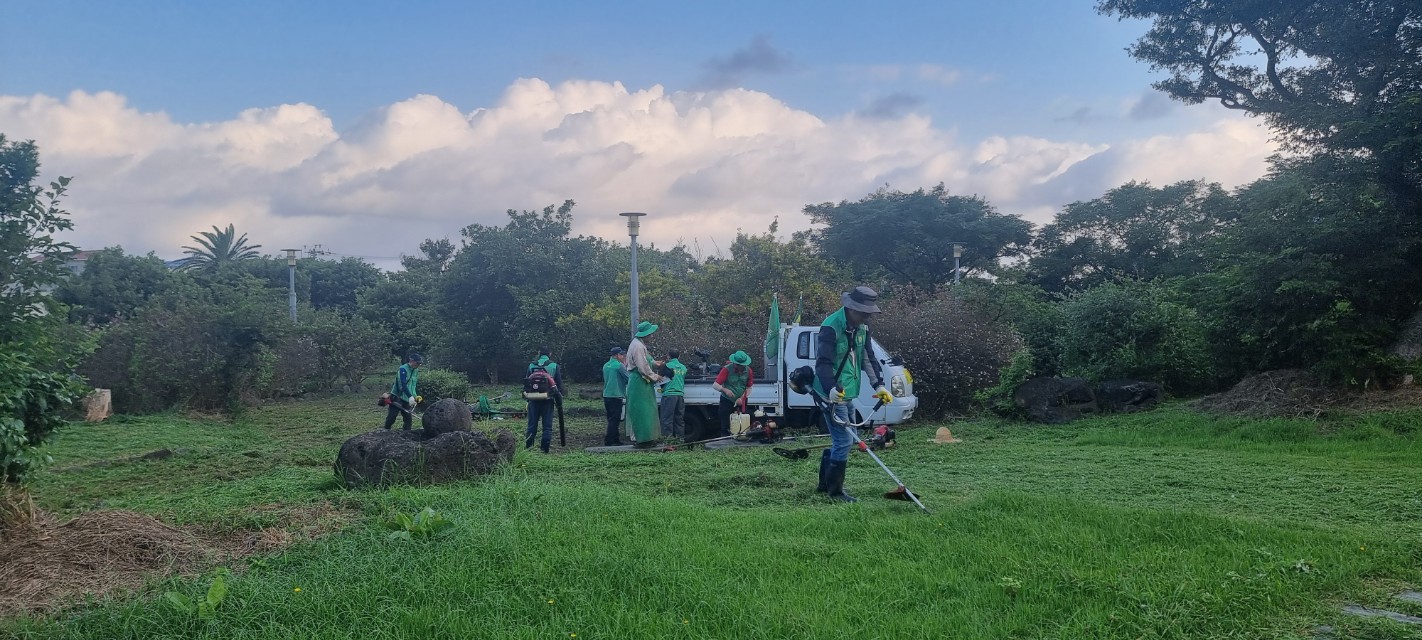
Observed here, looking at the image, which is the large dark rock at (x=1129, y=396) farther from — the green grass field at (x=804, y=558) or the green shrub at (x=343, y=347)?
the green shrub at (x=343, y=347)

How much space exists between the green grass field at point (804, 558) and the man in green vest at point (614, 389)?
3997 millimetres

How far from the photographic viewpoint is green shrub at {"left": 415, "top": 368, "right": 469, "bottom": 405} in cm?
2008

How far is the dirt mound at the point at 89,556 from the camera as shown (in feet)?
14.7

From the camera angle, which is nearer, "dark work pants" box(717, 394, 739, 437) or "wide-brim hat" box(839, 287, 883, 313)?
"wide-brim hat" box(839, 287, 883, 313)

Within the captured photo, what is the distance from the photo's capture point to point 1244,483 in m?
7.67

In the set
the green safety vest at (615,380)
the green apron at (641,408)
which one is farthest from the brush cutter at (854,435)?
the green safety vest at (615,380)

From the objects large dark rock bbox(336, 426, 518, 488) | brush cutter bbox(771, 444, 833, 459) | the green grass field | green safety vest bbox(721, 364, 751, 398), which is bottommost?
brush cutter bbox(771, 444, 833, 459)

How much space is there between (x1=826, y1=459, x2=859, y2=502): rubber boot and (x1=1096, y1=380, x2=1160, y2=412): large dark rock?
816cm

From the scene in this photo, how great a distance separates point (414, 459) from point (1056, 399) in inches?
402

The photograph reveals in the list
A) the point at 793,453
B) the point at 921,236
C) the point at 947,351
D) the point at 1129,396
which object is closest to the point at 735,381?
the point at 793,453

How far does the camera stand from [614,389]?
12.7 metres

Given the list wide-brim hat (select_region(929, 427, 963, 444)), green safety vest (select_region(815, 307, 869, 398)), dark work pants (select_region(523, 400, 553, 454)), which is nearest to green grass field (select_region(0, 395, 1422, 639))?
green safety vest (select_region(815, 307, 869, 398))

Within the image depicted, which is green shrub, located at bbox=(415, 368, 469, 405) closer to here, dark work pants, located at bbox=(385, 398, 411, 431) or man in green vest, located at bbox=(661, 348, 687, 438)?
dark work pants, located at bbox=(385, 398, 411, 431)

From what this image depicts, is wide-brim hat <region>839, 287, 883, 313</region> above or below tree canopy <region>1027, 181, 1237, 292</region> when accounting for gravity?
below
